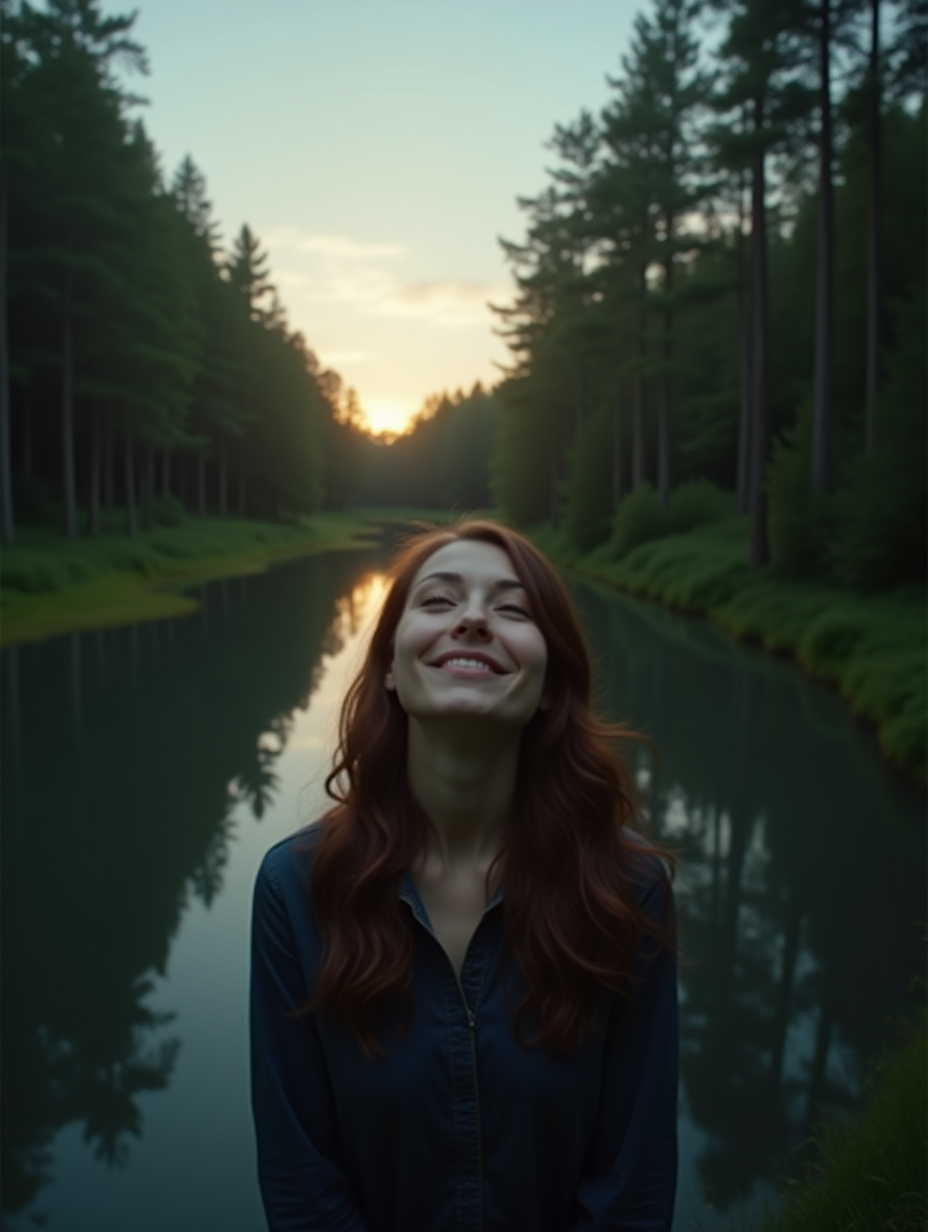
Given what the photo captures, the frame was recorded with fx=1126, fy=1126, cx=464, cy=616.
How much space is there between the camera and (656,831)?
7379mm

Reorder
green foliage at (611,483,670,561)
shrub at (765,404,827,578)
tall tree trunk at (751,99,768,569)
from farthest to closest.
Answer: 1. green foliage at (611,483,670,561)
2. tall tree trunk at (751,99,768,569)
3. shrub at (765,404,827,578)

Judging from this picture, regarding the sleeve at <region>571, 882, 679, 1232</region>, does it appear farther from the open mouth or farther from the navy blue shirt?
the open mouth

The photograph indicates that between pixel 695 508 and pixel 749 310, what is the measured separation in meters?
7.89

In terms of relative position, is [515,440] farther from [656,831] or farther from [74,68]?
[656,831]

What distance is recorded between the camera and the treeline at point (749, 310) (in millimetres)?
17484

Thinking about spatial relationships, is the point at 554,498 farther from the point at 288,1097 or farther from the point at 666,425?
the point at 288,1097

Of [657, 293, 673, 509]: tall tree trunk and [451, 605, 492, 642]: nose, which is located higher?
[657, 293, 673, 509]: tall tree trunk

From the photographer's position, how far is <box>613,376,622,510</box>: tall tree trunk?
3434cm

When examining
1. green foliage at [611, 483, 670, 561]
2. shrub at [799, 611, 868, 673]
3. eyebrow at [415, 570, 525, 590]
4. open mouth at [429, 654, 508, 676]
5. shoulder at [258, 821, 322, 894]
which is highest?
green foliage at [611, 483, 670, 561]

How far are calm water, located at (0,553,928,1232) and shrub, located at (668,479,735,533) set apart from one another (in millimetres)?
16446

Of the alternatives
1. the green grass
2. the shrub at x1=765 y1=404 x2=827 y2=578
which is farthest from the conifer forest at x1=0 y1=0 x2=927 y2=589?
the green grass

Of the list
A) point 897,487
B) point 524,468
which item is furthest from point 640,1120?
point 524,468

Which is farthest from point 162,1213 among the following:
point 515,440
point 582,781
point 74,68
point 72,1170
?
point 515,440

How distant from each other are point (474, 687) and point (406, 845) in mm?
346
